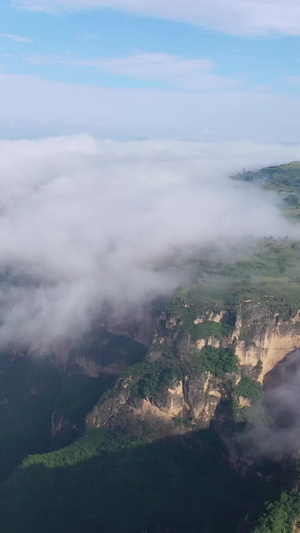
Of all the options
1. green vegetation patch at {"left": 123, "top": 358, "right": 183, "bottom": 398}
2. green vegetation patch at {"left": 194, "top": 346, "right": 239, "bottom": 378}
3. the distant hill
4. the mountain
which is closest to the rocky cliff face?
the mountain

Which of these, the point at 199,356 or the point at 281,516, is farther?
the point at 199,356

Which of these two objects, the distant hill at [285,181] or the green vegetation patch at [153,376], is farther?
the distant hill at [285,181]

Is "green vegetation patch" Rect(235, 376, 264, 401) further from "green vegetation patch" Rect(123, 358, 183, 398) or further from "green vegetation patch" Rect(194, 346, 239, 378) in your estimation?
"green vegetation patch" Rect(123, 358, 183, 398)

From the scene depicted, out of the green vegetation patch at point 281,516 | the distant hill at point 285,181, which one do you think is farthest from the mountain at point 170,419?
the distant hill at point 285,181

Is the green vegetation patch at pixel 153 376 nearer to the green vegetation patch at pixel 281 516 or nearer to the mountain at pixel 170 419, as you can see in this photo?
the mountain at pixel 170 419

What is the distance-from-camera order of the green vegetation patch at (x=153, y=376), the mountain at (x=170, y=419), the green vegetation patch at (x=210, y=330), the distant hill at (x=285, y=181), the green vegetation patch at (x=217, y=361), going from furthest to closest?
the distant hill at (x=285, y=181), the green vegetation patch at (x=210, y=330), the green vegetation patch at (x=217, y=361), the green vegetation patch at (x=153, y=376), the mountain at (x=170, y=419)

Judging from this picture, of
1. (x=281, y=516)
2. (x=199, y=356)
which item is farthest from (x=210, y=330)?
(x=281, y=516)

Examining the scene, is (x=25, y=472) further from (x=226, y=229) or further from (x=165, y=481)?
(x=226, y=229)

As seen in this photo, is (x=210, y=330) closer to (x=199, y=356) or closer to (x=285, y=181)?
(x=199, y=356)

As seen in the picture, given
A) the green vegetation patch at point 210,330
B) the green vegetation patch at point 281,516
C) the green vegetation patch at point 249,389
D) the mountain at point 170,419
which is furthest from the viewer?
the green vegetation patch at point 210,330

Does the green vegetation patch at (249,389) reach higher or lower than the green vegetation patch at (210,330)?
lower

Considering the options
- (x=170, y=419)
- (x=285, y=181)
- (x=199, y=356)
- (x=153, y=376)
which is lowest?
(x=170, y=419)
